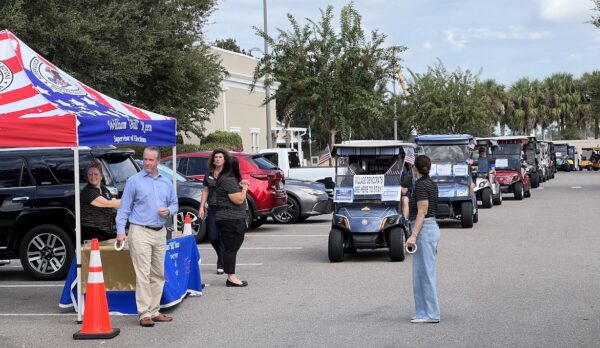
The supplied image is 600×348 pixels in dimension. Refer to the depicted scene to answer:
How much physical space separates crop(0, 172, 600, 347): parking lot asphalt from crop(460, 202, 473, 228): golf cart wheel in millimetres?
2782

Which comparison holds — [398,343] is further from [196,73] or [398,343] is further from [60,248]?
[196,73]

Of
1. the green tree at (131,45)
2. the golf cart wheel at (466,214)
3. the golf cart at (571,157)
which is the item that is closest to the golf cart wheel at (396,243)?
the golf cart wheel at (466,214)

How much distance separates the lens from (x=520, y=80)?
81.4 meters

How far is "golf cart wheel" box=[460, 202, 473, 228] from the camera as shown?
19578 millimetres

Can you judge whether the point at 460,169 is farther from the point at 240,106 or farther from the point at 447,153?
the point at 240,106

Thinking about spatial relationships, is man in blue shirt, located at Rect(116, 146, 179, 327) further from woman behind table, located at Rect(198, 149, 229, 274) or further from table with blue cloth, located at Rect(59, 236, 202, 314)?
woman behind table, located at Rect(198, 149, 229, 274)

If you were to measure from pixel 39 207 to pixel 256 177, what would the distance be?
6.67 meters

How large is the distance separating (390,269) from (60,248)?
477 cm

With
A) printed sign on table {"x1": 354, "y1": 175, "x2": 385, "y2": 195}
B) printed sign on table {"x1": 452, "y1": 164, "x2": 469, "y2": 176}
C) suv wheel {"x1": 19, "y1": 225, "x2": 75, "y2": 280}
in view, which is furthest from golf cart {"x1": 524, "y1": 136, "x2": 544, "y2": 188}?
suv wheel {"x1": 19, "y1": 225, "x2": 75, "y2": 280}

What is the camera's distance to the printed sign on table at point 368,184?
1447 cm

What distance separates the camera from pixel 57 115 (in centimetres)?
920

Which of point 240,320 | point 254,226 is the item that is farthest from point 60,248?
point 254,226

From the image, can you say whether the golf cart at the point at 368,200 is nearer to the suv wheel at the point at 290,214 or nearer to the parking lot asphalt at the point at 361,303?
the parking lot asphalt at the point at 361,303

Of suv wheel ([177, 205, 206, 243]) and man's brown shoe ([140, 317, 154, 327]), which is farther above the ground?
suv wheel ([177, 205, 206, 243])
